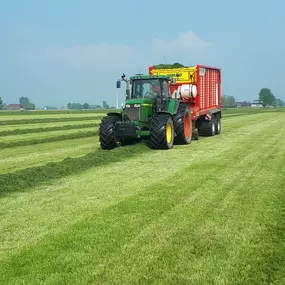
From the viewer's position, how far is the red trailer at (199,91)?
17.5m

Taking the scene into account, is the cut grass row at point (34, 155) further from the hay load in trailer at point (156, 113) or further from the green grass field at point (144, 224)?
the hay load in trailer at point (156, 113)

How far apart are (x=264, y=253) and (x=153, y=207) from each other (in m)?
2.21

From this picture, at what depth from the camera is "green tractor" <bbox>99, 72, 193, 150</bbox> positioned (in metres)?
13.8

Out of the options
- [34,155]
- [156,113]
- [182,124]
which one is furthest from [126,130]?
[34,155]

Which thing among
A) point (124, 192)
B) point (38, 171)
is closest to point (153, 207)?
point (124, 192)

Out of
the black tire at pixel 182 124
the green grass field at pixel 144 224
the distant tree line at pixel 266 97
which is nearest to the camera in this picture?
the green grass field at pixel 144 224

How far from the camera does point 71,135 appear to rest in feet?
69.2

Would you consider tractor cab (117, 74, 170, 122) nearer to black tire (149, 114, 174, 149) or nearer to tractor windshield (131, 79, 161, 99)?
tractor windshield (131, 79, 161, 99)

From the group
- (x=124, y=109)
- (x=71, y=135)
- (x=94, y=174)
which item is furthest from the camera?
(x=71, y=135)

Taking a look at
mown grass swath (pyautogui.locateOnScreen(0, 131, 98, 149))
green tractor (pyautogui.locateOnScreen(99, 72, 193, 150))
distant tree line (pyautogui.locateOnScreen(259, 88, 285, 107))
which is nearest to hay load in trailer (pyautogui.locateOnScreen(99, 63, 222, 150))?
green tractor (pyautogui.locateOnScreen(99, 72, 193, 150))

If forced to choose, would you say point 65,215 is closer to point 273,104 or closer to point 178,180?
point 178,180

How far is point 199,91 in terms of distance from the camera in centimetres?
1784

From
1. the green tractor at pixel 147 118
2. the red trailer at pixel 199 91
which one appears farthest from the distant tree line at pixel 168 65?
the green tractor at pixel 147 118

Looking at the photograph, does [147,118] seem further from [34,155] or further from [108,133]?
[34,155]
